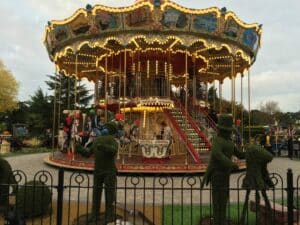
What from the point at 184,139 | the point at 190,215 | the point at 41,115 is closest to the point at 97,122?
the point at 184,139

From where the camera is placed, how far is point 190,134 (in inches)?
624

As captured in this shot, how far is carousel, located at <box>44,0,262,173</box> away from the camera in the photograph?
13508 millimetres

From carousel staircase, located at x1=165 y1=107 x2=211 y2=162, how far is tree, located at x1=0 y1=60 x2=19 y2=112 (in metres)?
36.1

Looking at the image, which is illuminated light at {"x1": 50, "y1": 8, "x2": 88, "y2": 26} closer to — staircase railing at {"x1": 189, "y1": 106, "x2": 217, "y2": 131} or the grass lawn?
staircase railing at {"x1": 189, "y1": 106, "x2": 217, "y2": 131}

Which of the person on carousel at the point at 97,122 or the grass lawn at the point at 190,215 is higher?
the person on carousel at the point at 97,122

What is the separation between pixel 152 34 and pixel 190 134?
462cm

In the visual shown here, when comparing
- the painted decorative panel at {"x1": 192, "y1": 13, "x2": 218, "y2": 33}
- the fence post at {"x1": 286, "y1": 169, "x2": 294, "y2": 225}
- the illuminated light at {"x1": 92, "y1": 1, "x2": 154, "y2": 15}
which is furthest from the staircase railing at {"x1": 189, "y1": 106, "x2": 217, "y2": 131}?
the fence post at {"x1": 286, "y1": 169, "x2": 294, "y2": 225}

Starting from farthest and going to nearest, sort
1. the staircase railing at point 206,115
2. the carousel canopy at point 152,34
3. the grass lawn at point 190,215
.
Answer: the staircase railing at point 206,115 < the carousel canopy at point 152,34 < the grass lawn at point 190,215

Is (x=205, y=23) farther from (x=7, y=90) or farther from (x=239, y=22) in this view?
(x=7, y=90)

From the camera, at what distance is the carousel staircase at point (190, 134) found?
48.5ft

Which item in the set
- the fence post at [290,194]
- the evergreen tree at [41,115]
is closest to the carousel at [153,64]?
the fence post at [290,194]

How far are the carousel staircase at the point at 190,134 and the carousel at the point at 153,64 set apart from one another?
4cm

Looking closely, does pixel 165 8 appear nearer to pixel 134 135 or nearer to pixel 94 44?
pixel 94 44

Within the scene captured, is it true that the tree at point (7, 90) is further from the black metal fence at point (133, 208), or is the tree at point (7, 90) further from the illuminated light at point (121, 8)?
the black metal fence at point (133, 208)
